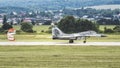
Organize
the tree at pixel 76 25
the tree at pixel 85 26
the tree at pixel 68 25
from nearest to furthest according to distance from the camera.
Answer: the tree at pixel 85 26, the tree at pixel 76 25, the tree at pixel 68 25

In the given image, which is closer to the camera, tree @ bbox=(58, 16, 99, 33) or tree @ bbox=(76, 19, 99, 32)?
tree @ bbox=(76, 19, 99, 32)

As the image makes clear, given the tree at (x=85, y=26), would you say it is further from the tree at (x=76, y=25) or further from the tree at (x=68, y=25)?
the tree at (x=68, y=25)

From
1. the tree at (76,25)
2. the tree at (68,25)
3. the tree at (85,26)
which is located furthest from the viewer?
the tree at (68,25)

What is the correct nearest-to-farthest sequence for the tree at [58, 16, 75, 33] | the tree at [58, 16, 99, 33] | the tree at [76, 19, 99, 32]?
1. the tree at [76, 19, 99, 32]
2. the tree at [58, 16, 99, 33]
3. the tree at [58, 16, 75, 33]

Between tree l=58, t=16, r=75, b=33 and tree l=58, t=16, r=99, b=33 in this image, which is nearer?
tree l=58, t=16, r=99, b=33

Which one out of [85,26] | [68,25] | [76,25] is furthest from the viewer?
[68,25]

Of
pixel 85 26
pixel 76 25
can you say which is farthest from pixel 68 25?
pixel 85 26

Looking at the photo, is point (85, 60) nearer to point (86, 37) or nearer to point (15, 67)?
point (15, 67)

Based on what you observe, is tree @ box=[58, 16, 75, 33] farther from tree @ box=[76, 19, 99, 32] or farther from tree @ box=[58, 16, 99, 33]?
tree @ box=[76, 19, 99, 32]

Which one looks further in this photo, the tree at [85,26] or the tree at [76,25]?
the tree at [76,25]

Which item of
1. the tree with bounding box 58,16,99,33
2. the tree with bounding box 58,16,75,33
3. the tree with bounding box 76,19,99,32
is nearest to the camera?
the tree with bounding box 76,19,99,32

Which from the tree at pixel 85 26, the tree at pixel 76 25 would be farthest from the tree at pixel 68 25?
the tree at pixel 85 26

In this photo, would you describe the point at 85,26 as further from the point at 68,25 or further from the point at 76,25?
the point at 68,25

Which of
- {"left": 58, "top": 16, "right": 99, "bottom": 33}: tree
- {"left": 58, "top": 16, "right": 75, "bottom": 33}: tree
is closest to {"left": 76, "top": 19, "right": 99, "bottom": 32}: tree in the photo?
{"left": 58, "top": 16, "right": 99, "bottom": 33}: tree
